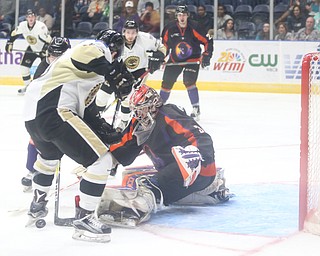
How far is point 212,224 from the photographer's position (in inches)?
130

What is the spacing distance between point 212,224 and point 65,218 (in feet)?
2.20

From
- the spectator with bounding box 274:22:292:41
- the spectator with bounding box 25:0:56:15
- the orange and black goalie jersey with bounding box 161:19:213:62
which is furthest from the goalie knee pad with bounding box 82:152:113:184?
the spectator with bounding box 25:0:56:15

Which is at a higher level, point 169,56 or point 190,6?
point 190,6

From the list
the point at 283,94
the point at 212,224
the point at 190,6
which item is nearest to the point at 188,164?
the point at 212,224

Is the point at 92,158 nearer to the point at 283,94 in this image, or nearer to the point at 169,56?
the point at 169,56

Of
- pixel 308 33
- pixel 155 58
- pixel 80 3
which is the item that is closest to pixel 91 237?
pixel 155 58

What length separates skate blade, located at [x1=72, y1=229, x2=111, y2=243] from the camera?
2.98 meters

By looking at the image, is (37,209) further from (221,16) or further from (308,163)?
(221,16)

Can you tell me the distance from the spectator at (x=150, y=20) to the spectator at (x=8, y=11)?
2139 millimetres

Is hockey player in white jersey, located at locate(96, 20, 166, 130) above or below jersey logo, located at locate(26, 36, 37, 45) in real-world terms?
below

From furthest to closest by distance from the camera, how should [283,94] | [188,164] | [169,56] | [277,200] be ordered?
[283,94] → [169,56] → [277,200] → [188,164]

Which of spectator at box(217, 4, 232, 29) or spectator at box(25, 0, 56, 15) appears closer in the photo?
spectator at box(217, 4, 232, 29)

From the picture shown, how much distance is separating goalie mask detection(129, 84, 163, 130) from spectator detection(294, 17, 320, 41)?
22.5ft

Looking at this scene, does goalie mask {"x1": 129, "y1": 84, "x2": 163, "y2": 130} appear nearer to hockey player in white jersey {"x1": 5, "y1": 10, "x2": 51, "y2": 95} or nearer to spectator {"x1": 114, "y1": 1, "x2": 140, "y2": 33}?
hockey player in white jersey {"x1": 5, "y1": 10, "x2": 51, "y2": 95}
